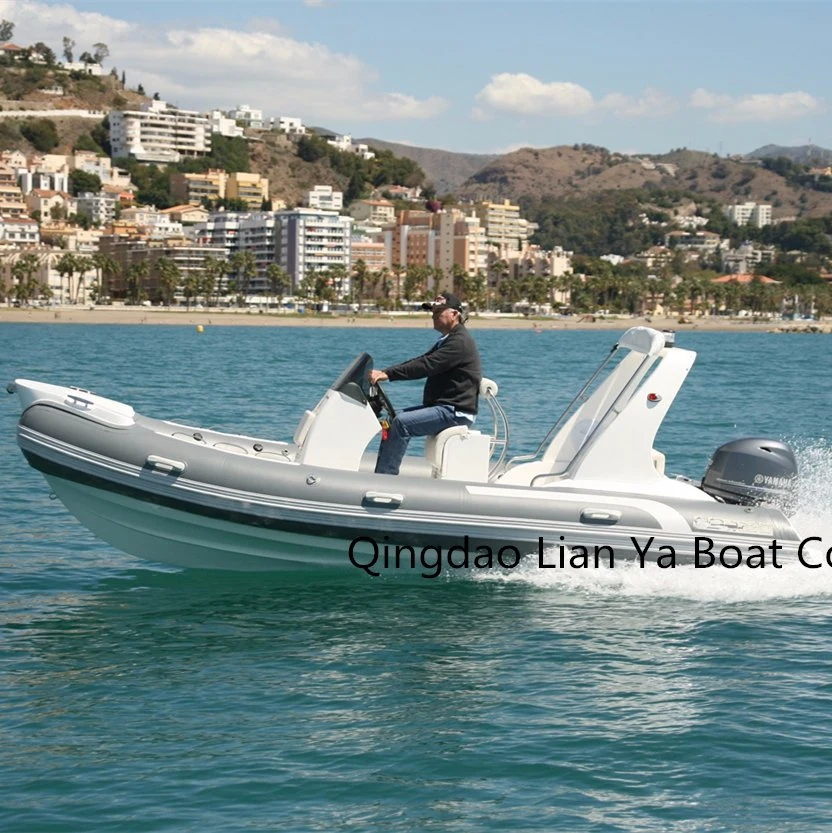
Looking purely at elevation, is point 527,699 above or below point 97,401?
below

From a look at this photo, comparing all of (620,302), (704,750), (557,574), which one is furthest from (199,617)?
(620,302)

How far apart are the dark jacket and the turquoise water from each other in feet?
4.14

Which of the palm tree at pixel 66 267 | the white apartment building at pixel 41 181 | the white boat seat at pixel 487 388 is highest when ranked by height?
the white apartment building at pixel 41 181

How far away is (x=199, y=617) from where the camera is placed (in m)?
8.87

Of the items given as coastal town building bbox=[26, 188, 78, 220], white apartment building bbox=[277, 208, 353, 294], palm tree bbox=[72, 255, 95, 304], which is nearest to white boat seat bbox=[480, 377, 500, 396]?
palm tree bbox=[72, 255, 95, 304]

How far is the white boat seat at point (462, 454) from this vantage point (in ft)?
30.5

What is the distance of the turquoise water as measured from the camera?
607 cm

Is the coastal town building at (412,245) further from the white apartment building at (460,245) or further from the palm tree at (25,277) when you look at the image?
the palm tree at (25,277)

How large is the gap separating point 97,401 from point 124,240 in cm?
14807

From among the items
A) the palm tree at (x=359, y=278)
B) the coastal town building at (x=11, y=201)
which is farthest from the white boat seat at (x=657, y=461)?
the coastal town building at (x=11, y=201)

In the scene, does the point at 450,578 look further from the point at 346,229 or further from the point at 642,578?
the point at 346,229

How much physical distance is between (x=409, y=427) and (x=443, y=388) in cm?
35

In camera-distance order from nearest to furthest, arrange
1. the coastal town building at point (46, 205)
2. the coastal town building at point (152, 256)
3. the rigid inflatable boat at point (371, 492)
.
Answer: the rigid inflatable boat at point (371, 492), the coastal town building at point (152, 256), the coastal town building at point (46, 205)

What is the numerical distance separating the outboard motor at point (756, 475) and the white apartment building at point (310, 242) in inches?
5798
